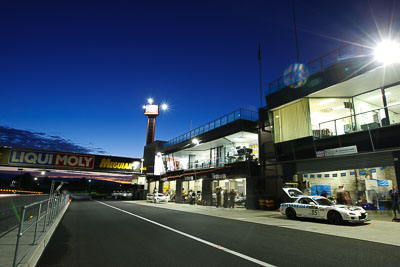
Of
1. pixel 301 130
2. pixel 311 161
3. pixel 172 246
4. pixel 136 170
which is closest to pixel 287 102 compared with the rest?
pixel 301 130

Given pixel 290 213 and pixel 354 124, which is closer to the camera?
pixel 290 213

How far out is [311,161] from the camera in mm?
18609

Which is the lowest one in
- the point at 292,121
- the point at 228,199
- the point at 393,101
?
the point at 228,199

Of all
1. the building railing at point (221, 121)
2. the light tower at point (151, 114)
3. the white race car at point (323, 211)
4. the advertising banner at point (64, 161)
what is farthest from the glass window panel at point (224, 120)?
the light tower at point (151, 114)

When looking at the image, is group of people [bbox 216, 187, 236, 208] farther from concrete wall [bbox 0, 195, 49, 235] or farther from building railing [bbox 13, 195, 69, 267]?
concrete wall [bbox 0, 195, 49, 235]

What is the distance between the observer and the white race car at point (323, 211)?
1155 centimetres

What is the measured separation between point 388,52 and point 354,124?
15.3ft

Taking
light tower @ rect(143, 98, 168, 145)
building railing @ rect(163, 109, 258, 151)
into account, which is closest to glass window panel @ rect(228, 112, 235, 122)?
building railing @ rect(163, 109, 258, 151)

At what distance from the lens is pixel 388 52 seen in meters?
13.4

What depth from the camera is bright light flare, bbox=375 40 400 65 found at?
13.2 meters

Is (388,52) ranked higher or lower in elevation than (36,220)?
higher

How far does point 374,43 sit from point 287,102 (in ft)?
22.8

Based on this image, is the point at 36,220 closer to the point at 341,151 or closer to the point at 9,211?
the point at 9,211

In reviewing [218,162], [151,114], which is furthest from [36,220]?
[151,114]
